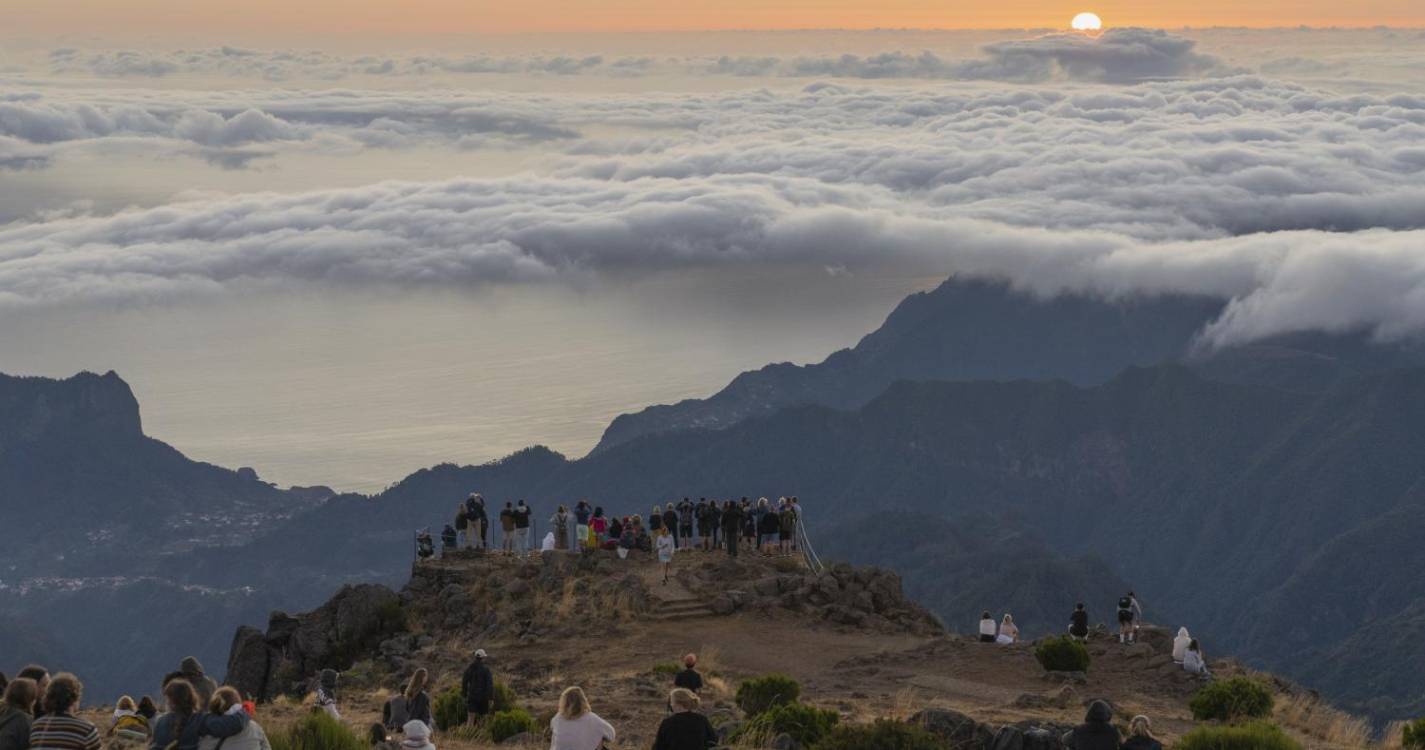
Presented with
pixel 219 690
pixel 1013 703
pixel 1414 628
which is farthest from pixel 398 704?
pixel 1414 628

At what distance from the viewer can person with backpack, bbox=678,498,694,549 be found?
182 ft

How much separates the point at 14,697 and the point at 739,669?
2262 cm

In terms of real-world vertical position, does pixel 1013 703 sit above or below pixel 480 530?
below

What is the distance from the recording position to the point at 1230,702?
38344mm

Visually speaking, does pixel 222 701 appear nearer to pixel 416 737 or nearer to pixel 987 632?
pixel 416 737

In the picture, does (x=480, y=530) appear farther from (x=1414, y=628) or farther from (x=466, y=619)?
(x=1414, y=628)

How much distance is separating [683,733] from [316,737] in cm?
658

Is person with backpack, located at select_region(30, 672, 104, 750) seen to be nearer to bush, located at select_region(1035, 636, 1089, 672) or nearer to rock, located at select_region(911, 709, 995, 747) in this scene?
rock, located at select_region(911, 709, 995, 747)

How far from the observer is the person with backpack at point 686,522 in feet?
182

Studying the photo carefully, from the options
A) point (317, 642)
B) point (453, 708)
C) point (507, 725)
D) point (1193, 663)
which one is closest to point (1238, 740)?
point (507, 725)

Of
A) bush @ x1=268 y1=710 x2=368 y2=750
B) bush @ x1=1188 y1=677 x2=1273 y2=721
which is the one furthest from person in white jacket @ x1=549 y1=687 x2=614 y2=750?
bush @ x1=1188 y1=677 x2=1273 y2=721

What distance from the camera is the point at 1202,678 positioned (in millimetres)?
42969

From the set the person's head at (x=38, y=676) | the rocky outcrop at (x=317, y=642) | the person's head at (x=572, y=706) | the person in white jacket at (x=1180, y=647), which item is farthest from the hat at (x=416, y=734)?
the rocky outcrop at (x=317, y=642)

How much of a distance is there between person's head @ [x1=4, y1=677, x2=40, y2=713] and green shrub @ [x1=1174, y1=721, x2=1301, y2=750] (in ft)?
53.2
